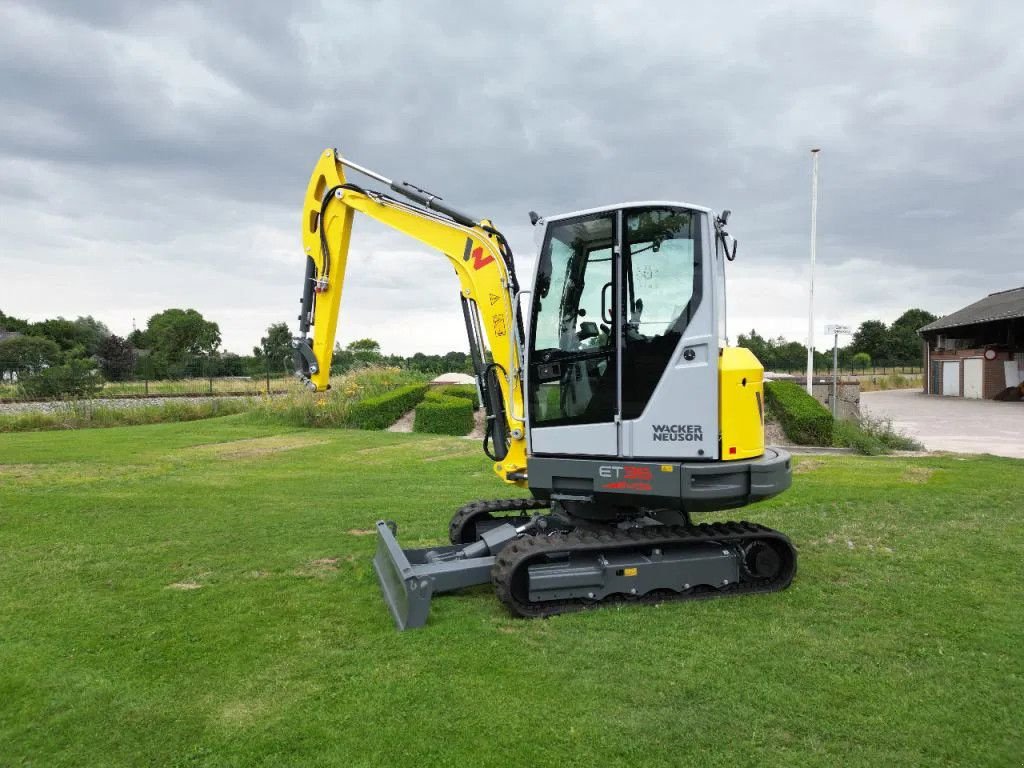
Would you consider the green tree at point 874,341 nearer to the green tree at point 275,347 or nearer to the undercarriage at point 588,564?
the green tree at point 275,347

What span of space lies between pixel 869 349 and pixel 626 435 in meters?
74.8

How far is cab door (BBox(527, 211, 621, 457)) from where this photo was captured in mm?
5281

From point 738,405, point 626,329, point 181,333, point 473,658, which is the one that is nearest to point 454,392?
point 626,329

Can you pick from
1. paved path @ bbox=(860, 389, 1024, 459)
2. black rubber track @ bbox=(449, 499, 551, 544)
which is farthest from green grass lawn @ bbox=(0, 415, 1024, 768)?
paved path @ bbox=(860, 389, 1024, 459)

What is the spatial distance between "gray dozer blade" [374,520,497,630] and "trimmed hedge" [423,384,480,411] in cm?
1287

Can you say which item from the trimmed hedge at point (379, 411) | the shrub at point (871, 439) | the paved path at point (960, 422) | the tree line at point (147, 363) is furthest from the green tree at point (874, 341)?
the trimmed hedge at point (379, 411)

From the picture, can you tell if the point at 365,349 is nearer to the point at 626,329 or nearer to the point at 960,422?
the point at 960,422

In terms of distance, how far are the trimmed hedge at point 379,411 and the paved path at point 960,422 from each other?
12094 mm

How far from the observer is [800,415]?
1513cm

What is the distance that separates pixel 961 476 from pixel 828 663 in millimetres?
8120

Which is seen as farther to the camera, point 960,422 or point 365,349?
point 365,349

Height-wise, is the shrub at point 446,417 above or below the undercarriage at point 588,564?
above

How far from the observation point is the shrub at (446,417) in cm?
1728

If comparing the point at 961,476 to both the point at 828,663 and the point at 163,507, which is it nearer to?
the point at 828,663
